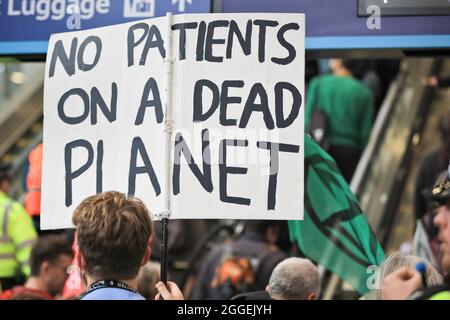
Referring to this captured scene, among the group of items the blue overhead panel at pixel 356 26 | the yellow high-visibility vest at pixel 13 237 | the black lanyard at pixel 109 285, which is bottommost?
the black lanyard at pixel 109 285

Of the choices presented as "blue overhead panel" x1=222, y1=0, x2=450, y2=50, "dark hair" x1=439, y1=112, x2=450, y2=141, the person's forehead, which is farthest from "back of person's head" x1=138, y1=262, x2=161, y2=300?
"blue overhead panel" x1=222, y1=0, x2=450, y2=50

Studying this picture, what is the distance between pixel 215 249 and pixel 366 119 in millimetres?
2327

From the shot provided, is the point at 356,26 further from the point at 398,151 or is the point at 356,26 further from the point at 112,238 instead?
the point at 398,151

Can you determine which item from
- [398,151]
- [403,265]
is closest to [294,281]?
[403,265]

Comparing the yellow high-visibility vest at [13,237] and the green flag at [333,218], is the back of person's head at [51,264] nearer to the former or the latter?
the yellow high-visibility vest at [13,237]

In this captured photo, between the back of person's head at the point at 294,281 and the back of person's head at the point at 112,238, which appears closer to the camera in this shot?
the back of person's head at the point at 112,238

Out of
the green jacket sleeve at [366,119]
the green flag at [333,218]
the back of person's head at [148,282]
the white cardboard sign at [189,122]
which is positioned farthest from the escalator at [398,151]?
the white cardboard sign at [189,122]

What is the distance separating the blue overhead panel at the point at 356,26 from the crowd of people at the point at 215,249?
850 millimetres

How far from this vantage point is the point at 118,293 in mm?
4438

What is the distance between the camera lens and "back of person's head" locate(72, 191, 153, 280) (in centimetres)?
452

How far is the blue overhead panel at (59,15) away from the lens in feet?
21.1
